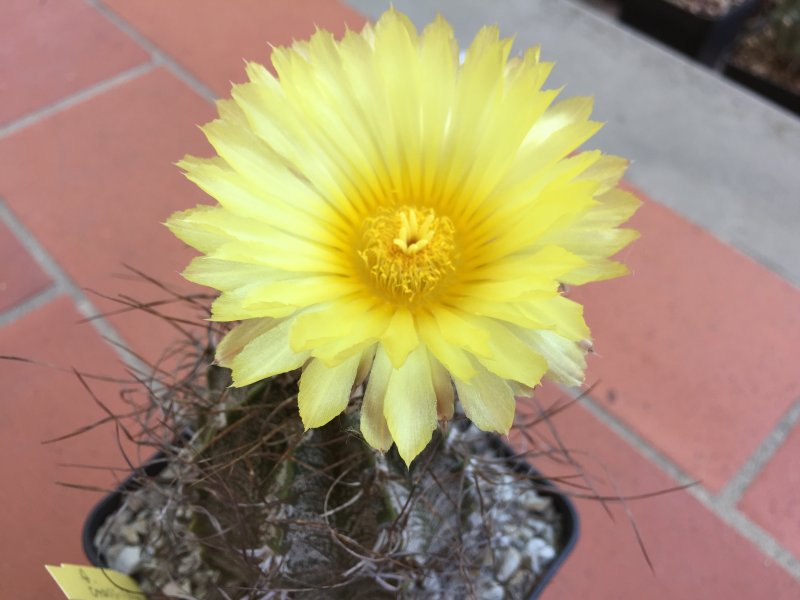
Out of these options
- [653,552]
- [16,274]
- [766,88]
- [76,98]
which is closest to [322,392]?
[653,552]

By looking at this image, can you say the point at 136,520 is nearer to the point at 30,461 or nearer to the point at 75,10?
the point at 30,461

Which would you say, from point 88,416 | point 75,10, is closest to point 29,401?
point 88,416

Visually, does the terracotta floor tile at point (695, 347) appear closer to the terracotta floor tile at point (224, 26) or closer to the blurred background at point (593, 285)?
the blurred background at point (593, 285)

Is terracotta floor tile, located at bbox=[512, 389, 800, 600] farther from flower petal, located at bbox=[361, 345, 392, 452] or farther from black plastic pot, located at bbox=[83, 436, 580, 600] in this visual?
flower petal, located at bbox=[361, 345, 392, 452]

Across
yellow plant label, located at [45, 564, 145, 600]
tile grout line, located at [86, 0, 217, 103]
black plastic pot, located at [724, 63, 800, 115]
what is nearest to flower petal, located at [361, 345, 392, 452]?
yellow plant label, located at [45, 564, 145, 600]

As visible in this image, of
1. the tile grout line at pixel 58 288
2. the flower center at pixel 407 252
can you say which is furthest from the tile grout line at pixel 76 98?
the flower center at pixel 407 252

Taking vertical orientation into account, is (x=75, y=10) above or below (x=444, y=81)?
below
